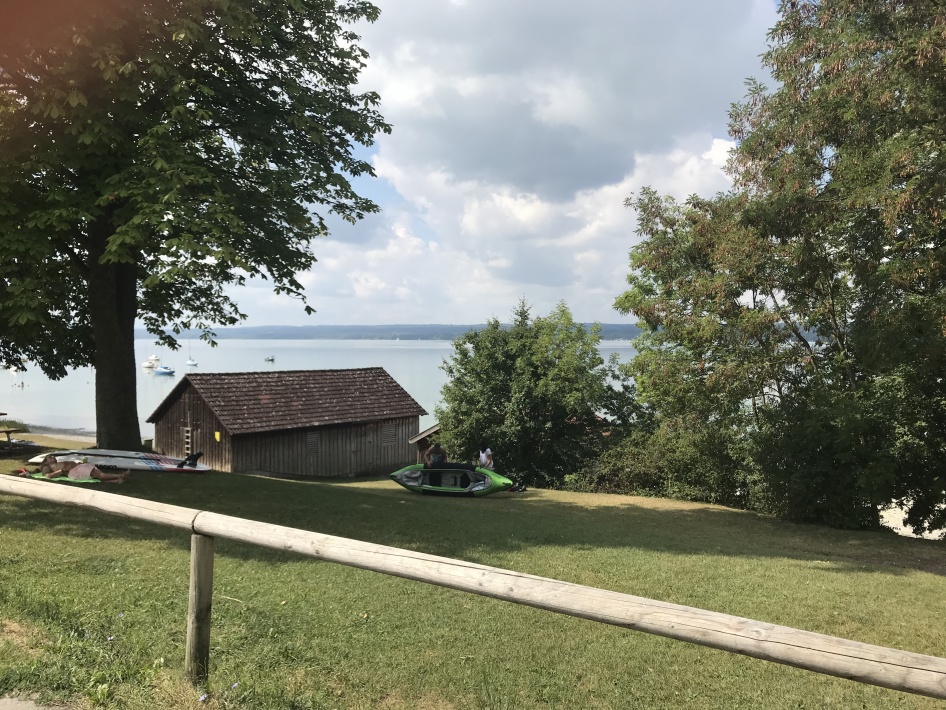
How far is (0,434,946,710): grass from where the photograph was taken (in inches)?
186

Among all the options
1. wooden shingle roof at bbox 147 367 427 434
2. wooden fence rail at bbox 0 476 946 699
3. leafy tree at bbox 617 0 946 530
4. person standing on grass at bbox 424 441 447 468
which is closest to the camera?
wooden fence rail at bbox 0 476 946 699

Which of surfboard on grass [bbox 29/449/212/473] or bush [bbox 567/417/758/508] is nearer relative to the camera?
surfboard on grass [bbox 29/449/212/473]

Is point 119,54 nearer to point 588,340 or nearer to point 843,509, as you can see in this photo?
point 843,509

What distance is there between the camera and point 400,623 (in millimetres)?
6273

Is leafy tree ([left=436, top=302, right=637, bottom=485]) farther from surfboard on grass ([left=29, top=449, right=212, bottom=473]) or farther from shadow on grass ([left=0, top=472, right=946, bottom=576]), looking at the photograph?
surfboard on grass ([left=29, top=449, right=212, bottom=473])

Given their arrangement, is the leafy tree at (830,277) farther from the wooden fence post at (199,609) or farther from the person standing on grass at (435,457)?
the wooden fence post at (199,609)

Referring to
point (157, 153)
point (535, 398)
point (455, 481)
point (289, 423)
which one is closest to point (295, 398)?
point (289, 423)

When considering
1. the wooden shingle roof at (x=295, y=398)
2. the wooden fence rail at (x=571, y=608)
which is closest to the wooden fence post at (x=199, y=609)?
the wooden fence rail at (x=571, y=608)

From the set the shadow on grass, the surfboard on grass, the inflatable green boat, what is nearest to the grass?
the shadow on grass

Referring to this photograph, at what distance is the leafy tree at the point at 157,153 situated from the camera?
455 inches

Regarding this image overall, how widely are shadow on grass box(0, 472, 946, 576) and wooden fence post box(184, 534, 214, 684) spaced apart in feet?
13.1

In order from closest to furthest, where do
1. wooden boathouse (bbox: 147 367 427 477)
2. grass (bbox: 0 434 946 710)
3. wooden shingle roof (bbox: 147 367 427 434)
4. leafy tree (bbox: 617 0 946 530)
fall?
grass (bbox: 0 434 946 710) → leafy tree (bbox: 617 0 946 530) → wooden boathouse (bbox: 147 367 427 477) → wooden shingle roof (bbox: 147 367 427 434)

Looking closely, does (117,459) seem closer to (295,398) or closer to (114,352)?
(114,352)

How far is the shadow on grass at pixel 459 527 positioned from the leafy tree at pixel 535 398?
52.4ft
